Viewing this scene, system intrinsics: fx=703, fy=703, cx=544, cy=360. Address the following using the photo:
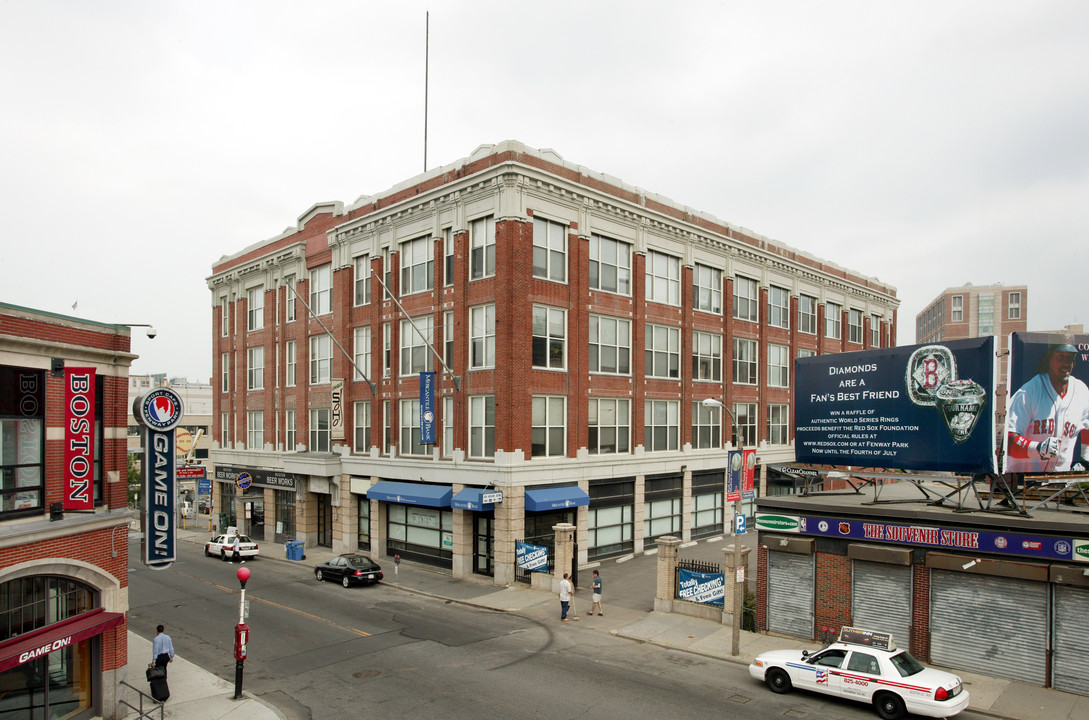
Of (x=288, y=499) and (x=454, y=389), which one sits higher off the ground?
(x=454, y=389)

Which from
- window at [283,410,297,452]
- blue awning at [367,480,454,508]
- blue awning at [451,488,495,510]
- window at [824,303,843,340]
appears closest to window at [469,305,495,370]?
blue awning at [451,488,495,510]

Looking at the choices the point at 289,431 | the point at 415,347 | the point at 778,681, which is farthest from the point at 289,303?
the point at 778,681

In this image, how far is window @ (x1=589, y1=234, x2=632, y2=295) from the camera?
3538cm

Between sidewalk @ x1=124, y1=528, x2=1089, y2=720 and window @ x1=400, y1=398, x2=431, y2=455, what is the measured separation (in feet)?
18.9

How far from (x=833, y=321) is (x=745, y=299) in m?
13.8

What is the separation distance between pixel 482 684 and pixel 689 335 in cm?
2683

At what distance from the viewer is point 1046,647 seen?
17.7 meters

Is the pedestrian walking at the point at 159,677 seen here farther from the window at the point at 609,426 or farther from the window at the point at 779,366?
the window at the point at 779,366

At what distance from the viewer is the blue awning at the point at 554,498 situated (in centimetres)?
3070

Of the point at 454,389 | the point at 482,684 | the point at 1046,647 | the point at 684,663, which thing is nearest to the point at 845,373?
the point at 1046,647

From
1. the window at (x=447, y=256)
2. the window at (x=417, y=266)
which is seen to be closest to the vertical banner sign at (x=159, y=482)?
the window at (x=447, y=256)

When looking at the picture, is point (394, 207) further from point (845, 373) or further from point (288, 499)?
point (845, 373)

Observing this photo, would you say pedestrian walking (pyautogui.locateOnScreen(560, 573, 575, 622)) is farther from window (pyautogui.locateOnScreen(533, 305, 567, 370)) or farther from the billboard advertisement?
window (pyautogui.locateOnScreen(533, 305, 567, 370))

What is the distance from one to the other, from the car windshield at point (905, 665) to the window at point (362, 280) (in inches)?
1233
